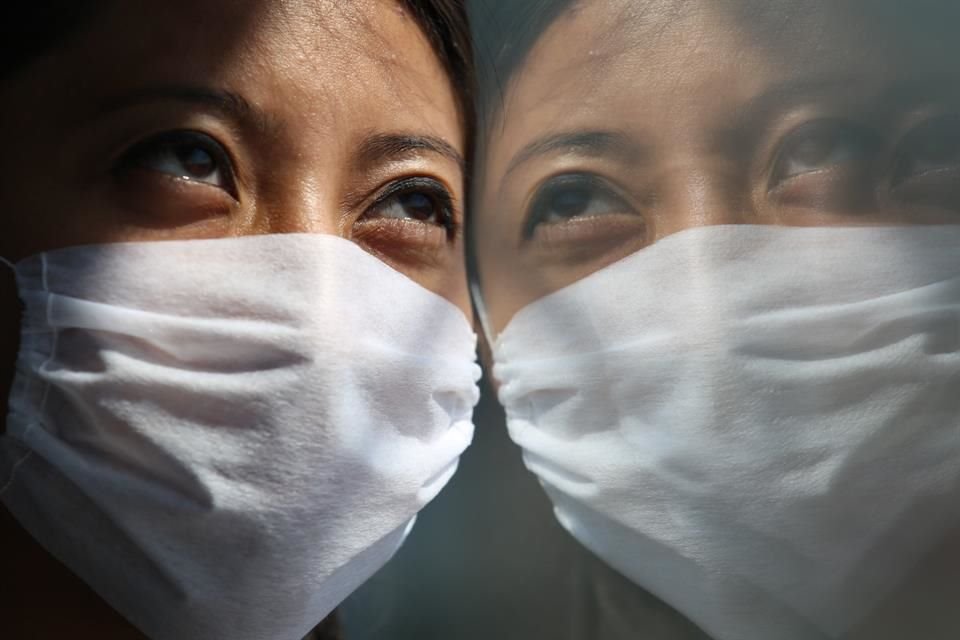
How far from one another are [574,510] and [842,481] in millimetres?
359

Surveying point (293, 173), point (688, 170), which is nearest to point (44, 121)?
point (293, 173)

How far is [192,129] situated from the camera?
1.01 meters

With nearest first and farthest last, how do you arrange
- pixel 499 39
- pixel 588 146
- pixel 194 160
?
pixel 194 160
pixel 588 146
pixel 499 39

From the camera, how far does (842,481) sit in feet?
3.26

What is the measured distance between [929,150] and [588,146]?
16.8 inches

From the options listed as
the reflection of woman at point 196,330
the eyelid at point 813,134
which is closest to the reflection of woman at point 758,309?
the eyelid at point 813,134

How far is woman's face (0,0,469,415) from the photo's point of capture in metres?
0.97

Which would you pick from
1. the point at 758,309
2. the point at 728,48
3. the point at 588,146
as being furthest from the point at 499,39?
the point at 758,309

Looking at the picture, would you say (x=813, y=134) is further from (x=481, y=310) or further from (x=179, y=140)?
(x=179, y=140)

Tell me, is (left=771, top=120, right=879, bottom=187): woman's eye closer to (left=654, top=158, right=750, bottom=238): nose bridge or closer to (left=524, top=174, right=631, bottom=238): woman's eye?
(left=654, top=158, right=750, bottom=238): nose bridge

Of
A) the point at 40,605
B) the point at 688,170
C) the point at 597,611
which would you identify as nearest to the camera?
the point at 40,605

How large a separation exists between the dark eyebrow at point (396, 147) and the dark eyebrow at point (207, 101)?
12 centimetres

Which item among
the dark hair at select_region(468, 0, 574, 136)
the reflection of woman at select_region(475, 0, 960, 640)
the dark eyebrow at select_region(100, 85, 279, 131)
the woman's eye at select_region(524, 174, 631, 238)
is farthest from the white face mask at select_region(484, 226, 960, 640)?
the dark eyebrow at select_region(100, 85, 279, 131)

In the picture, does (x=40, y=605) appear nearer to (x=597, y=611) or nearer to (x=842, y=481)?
(x=597, y=611)
